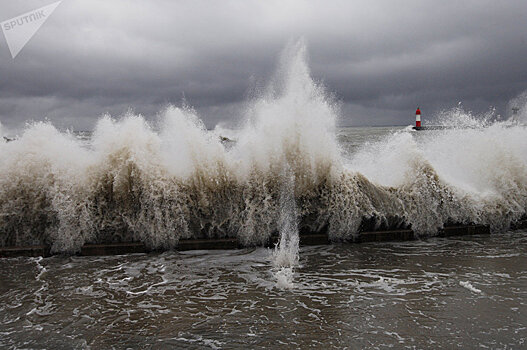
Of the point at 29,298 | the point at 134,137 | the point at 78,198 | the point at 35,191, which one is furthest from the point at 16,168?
the point at 29,298

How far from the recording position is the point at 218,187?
6711mm

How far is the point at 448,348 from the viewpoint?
301 centimetres

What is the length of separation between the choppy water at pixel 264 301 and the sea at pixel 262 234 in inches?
0.8

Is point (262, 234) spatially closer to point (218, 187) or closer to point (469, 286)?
point (218, 187)

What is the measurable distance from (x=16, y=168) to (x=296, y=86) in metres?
4.95

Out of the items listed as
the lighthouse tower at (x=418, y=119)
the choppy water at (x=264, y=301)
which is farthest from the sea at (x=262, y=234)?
the lighthouse tower at (x=418, y=119)

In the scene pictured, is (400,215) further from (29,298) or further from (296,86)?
(29,298)

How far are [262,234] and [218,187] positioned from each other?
1.11 metres

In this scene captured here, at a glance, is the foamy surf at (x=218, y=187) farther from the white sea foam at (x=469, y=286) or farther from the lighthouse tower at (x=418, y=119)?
the lighthouse tower at (x=418, y=119)

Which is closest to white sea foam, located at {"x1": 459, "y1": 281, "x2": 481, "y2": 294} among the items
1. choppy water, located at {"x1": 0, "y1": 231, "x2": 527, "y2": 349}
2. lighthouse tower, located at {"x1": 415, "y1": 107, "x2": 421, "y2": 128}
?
choppy water, located at {"x1": 0, "y1": 231, "x2": 527, "y2": 349}

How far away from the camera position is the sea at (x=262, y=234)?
3.41 metres

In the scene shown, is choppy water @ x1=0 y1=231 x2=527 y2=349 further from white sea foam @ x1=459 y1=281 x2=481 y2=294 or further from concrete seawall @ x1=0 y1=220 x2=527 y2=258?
concrete seawall @ x1=0 y1=220 x2=527 y2=258

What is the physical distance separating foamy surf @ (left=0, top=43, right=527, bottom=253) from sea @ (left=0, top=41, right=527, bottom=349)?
0.08ft

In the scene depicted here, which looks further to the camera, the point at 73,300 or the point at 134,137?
the point at 134,137
